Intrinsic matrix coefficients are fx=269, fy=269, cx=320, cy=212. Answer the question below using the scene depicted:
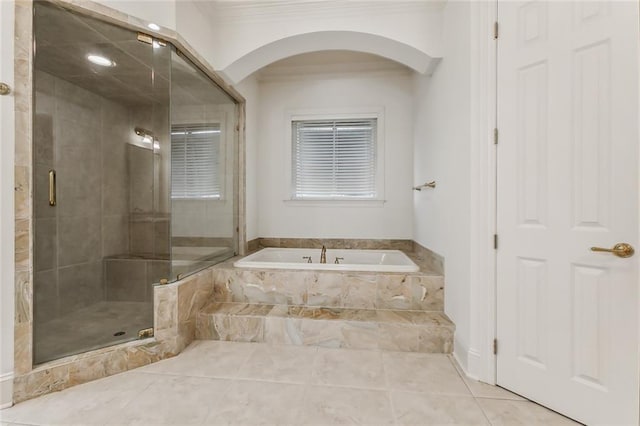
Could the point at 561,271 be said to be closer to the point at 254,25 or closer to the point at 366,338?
the point at 366,338

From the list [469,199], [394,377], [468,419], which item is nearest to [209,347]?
[394,377]

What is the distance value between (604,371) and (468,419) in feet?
2.05

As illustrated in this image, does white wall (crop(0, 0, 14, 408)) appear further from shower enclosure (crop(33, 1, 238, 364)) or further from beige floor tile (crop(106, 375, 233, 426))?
beige floor tile (crop(106, 375, 233, 426))

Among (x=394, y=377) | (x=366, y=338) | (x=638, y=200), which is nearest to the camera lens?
(x=638, y=200)

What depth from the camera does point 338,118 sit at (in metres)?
3.23

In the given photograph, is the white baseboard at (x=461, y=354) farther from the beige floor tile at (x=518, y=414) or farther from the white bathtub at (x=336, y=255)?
the white bathtub at (x=336, y=255)

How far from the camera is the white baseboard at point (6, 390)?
136cm

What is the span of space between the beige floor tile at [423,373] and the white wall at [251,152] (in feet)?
6.58

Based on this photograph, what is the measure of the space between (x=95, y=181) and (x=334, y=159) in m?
2.47

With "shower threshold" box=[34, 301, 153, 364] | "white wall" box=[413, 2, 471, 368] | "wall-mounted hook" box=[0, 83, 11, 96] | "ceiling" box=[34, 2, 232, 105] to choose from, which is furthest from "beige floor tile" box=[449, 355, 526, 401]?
"wall-mounted hook" box=[0, 83, 11, 96]

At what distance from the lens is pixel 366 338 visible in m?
1.91

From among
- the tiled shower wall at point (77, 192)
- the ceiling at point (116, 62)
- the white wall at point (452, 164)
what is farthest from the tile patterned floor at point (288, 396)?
the ceiling at point (116, 62)

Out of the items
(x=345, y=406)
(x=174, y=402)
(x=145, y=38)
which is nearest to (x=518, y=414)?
(x=345, y=406)

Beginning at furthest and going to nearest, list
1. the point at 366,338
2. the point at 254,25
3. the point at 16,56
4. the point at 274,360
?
the point at 254,25, the point at 366,338, the point at 274,360, the point at 16,56
